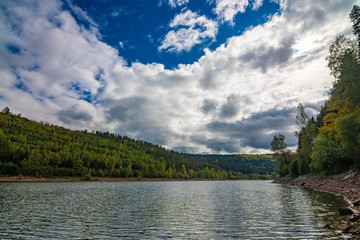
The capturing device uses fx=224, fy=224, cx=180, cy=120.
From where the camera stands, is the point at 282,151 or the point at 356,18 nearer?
the point at 356,18

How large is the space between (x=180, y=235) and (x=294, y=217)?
1357 centimetres

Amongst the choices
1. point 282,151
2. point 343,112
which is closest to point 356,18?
point 343,112

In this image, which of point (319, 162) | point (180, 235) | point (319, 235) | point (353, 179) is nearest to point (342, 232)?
point (319, 235)

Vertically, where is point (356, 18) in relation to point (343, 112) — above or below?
above

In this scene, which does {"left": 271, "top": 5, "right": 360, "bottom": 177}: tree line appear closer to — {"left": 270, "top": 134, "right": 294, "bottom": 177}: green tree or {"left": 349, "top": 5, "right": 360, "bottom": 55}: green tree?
{"left": 349, "top": 5, "right": 360, "bottom": 55}: green tree

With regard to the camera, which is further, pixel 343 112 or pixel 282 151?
pixel 282 151

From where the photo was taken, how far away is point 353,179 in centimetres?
4716

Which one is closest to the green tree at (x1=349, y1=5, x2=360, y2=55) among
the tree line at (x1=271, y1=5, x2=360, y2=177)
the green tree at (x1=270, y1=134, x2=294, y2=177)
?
the tree line at (x1=271, y1=5, x2=360, y2=177)

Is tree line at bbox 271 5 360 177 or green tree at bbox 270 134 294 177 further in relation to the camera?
green tree at bbox 270 134 294 177

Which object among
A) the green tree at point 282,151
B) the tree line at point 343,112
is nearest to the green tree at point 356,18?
the tree line at point 343,112

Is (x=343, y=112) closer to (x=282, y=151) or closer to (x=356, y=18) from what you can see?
(x=356, y=18)

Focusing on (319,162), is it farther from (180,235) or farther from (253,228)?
(180,235)

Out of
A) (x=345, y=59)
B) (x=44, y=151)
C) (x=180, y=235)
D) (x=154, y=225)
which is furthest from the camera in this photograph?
(x=44, y=151)

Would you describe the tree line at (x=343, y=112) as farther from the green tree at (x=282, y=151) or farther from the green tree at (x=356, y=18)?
the green tree at (x=282, y=151)
